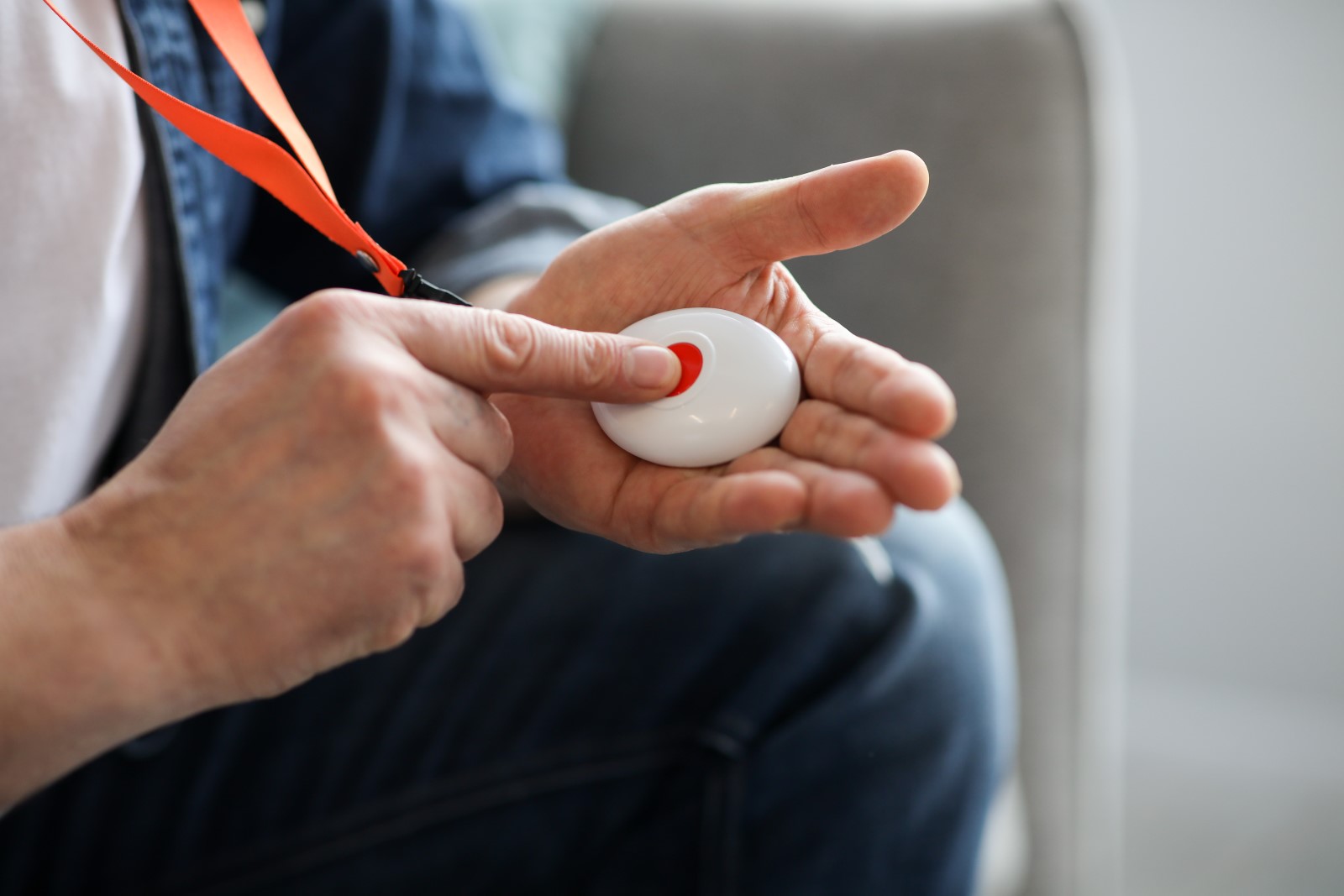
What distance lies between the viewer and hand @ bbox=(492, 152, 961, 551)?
1.26 feet

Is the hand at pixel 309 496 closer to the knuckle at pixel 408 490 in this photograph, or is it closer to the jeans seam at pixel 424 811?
the knuckle at pixel 408 490

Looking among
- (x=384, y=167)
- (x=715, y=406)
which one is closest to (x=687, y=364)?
(x=715, y=406)

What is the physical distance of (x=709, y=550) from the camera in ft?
2.20

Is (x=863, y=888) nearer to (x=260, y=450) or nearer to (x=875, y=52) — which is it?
(x=260, y=450)

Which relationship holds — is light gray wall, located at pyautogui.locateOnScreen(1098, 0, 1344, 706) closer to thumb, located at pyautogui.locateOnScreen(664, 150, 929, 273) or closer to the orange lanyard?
thumb, located at pyautogui.locateOnScreen(664, 150, 929, 273)

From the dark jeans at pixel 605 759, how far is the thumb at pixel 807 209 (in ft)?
0.82

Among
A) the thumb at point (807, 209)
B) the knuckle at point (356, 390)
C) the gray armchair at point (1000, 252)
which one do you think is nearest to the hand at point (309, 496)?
the knuckle at point (356, 390)

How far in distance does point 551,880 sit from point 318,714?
0.19m

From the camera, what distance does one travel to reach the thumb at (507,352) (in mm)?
399

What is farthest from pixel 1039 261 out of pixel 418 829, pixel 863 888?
pixel 418 829

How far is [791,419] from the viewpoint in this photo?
46 cm

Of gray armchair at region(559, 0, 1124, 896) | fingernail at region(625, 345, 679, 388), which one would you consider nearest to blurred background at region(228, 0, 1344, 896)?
gray armchair at region(559, 0, 1124, 896)

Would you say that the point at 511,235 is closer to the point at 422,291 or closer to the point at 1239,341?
the point at 422,291

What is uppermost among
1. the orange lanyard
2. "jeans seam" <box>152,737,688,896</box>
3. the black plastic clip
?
the orange lanyard
